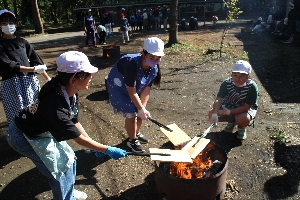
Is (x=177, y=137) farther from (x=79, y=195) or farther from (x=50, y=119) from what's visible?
(x=50, y=119)

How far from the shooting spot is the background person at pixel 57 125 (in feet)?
7.03

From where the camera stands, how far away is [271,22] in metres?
15.7

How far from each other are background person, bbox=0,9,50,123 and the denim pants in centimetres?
117

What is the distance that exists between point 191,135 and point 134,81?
1828 millimetres

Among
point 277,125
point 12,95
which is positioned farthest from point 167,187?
point 277,125

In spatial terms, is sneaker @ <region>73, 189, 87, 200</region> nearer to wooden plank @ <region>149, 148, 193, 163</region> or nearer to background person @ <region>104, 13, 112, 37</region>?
wooden plank @ <region>149, 148, 193, 163</region>

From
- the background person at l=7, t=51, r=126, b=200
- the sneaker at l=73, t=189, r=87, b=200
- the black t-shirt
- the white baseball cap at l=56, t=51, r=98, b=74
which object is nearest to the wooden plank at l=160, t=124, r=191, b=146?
the background person at l=7, t=51, r=126, b=200

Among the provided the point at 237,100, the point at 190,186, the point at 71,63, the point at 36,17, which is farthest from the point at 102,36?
the point at 190,186

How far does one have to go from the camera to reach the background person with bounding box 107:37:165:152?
10.8ft

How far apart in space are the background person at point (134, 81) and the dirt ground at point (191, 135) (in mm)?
698

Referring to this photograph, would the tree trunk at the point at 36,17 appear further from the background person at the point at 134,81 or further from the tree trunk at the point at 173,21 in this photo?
the background person at the point at 134,81

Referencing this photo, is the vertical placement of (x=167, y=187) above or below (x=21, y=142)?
below

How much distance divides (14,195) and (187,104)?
3.93m

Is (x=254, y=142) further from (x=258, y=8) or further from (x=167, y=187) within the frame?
(x=258, y=8)
